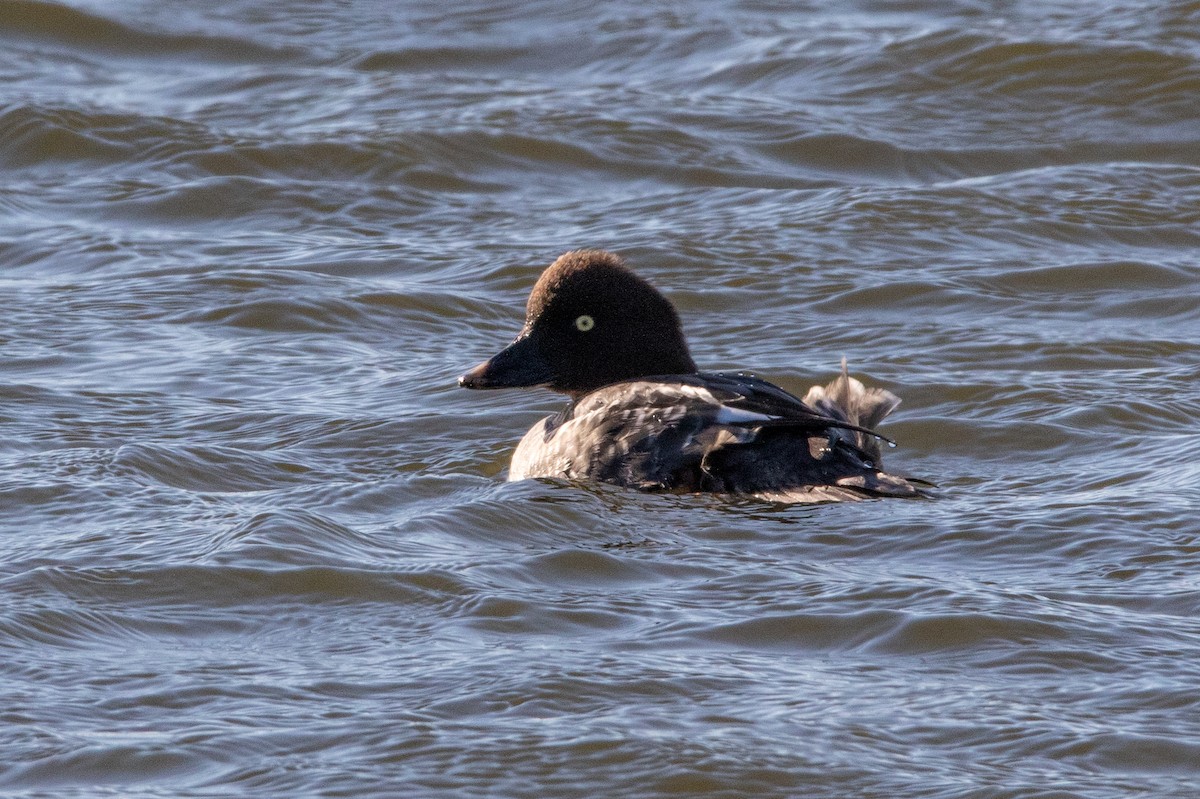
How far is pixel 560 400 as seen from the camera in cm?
953

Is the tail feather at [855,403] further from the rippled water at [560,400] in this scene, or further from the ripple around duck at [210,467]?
the ripple around duck at [210,467]

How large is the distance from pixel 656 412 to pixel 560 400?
1967 millimetres

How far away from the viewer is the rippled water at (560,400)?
5383 mm

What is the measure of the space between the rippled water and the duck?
0.14 m

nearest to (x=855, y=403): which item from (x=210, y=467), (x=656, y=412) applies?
(x=656, y=412)

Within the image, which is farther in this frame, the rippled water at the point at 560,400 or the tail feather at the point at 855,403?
the tail feather at the point at 855,403

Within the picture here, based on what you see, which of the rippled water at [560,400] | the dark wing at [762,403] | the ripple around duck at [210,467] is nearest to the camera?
the rippled water at [560,400]

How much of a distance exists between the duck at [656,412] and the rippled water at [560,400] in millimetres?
142

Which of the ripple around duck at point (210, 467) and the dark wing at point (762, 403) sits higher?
the dark wing at point (762, 403)

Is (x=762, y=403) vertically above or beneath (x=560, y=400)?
above

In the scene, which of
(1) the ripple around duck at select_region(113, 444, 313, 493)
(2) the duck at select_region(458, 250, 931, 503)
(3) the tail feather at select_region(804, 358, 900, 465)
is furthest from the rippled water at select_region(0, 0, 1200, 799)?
(3) the tail feather at select_region(804, 358, 900, 465)

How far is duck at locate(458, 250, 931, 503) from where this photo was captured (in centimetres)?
731

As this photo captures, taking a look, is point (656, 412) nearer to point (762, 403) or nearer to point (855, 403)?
point (762, 403)

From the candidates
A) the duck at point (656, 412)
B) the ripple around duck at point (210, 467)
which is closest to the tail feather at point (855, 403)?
the duck at point (656, 412)
